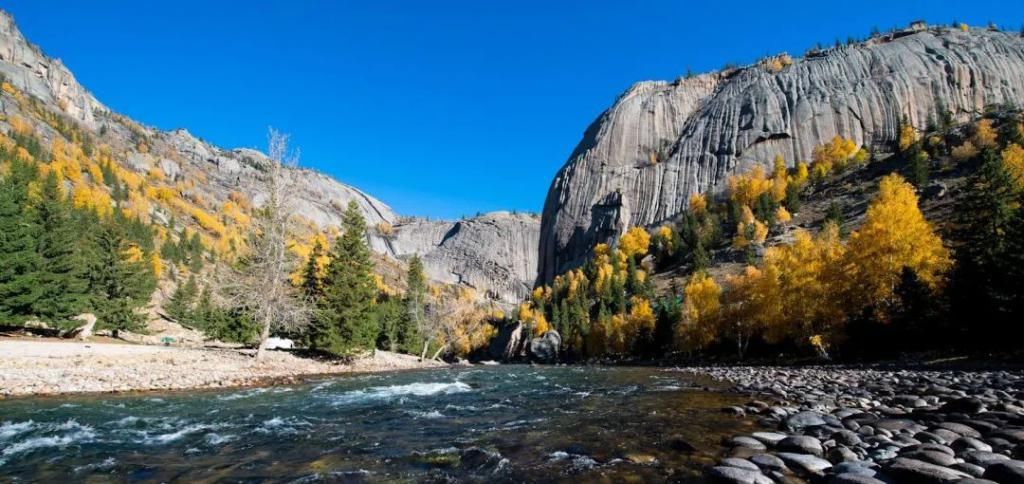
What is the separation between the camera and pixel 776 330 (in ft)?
120

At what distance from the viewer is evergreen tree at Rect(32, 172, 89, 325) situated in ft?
99.5

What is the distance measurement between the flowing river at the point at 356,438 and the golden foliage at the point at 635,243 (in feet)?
351

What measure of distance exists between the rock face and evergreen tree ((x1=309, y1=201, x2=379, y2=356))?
111m

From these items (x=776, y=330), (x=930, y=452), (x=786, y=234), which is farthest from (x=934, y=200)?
(x=930, y=452)

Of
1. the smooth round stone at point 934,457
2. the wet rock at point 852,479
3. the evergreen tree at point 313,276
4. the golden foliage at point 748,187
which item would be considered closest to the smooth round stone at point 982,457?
the smooth round stone at point 934,457

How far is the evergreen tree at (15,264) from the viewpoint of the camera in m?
28.0

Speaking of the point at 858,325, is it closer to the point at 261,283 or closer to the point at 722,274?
the point at 261,283

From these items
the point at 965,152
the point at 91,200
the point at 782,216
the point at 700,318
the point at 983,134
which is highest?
the point at 983,134

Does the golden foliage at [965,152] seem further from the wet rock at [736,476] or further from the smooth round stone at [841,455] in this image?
the wet rock at [736,476]

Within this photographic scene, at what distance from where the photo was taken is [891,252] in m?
29.2

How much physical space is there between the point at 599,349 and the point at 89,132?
221696 mm

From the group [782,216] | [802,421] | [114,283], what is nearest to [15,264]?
[114,283]

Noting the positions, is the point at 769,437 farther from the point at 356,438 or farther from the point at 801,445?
the point at 356,438

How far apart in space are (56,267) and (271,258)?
1532 cm
